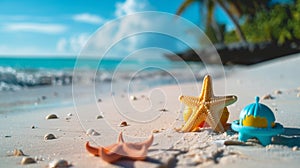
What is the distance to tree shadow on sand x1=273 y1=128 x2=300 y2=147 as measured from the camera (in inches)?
118

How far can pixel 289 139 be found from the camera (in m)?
3.12

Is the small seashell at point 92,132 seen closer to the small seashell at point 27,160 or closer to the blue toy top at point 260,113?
the small seashell at point 27,160

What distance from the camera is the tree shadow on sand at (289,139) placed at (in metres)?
3.00

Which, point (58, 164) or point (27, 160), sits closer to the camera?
point (58, 164)

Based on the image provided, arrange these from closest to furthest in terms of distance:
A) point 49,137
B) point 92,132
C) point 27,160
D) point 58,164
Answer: point 58,164
point 27,160
point 49,137
point 92,132

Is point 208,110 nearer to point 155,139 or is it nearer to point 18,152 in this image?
point 155,139

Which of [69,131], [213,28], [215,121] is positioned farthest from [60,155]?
[213,28]

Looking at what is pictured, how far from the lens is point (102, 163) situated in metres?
2.66

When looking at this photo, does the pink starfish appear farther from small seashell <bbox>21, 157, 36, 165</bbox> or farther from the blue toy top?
the blue toy top

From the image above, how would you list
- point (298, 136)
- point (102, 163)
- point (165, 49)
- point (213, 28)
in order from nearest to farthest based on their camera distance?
point (102, 163) → point (298, 136) → point (165, 49) → point (213, 28)

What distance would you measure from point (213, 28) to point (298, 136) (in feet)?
96.9

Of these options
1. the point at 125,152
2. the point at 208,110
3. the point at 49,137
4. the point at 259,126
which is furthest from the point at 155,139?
the point at 49,137

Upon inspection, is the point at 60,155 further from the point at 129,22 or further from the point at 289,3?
the point at 289,3

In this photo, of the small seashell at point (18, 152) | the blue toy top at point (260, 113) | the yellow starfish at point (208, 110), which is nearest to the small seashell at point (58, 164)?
the small seashell at point (18, 152)
